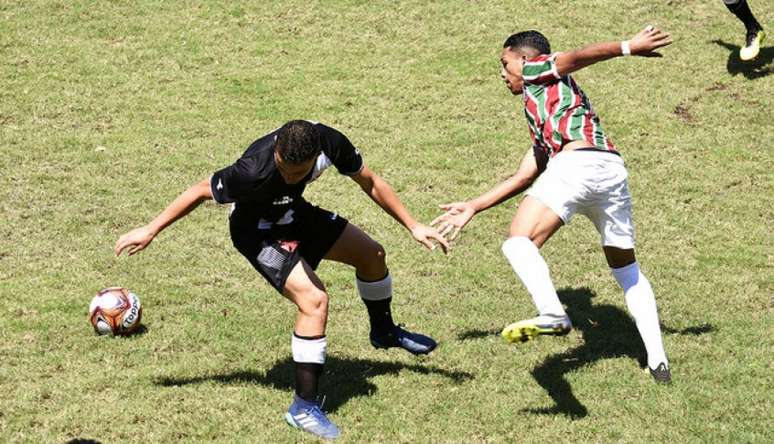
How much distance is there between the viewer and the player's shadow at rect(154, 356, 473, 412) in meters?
A: 8.12

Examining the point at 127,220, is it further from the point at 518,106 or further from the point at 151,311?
the point at 518,106

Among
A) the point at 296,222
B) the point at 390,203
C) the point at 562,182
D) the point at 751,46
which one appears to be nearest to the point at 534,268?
the point at 562,182

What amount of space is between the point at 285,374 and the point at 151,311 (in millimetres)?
1810

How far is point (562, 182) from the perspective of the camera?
7660 millimetres

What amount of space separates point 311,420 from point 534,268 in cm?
195

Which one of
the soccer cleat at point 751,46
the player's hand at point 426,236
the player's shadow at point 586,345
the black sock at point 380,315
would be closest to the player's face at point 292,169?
the player's hand at point 426,236

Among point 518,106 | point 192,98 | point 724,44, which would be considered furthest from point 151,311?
point 724,44

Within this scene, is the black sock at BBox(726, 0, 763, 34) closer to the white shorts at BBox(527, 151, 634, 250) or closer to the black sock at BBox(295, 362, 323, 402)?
the white shorts at BBox(527, 151, 634, 250)

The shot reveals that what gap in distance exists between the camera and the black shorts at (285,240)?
762cm

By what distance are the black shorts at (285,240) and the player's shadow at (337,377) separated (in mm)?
986

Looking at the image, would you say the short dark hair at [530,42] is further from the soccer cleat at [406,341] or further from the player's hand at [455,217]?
the soccer cleat at [406,341]

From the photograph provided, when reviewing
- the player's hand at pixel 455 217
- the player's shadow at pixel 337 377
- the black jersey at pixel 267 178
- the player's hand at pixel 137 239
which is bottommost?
the player's shadow at pixel 337 377

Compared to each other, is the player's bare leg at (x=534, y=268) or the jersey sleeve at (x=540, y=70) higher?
the jersey sleeve at (x=540, y=70)

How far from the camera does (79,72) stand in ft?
51.2
